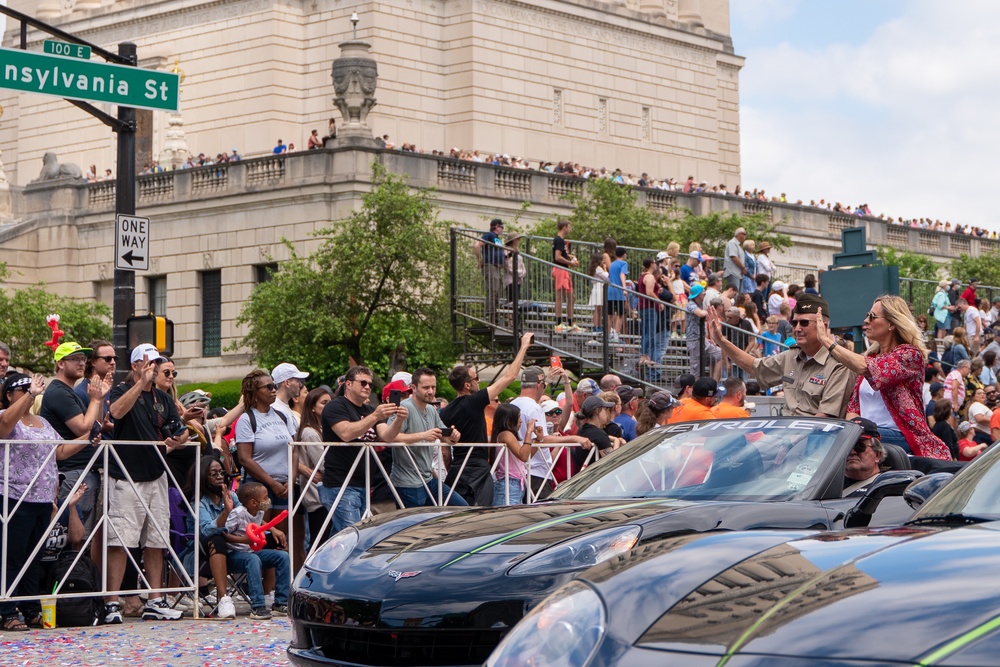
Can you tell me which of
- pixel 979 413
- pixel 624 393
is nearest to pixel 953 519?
pixel 624 393

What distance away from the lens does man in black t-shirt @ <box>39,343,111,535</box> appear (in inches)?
482

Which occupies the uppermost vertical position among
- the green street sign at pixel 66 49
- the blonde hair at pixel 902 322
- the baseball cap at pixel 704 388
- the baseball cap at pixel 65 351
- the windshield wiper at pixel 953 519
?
the green street sign at pixel 66 49

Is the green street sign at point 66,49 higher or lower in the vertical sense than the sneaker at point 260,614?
higher

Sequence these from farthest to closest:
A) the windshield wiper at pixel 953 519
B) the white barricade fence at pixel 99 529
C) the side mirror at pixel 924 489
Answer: the white barricade fence at pixel 99 529
the side mirror at pixel 924 489
the windshield wiper at pixel 953 519

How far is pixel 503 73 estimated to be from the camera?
60.9 meters

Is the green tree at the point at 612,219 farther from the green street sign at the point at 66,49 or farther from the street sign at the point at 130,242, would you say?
the street sign at the point at 130,242

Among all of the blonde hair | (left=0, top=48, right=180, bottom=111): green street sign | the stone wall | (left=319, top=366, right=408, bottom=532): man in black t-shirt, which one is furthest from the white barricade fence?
the stone wall

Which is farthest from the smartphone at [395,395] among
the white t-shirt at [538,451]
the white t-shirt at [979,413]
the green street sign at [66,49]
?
the white t-shirt at [979,413]

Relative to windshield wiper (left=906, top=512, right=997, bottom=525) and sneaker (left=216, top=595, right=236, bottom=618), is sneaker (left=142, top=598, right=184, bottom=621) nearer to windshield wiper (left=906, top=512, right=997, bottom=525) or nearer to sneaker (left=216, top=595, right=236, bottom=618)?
sneaker (left=216, top=595, right=236, bottom=618)

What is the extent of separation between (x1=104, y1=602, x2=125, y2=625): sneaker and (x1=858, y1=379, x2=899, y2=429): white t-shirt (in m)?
5.76

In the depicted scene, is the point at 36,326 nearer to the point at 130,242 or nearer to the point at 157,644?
the point at 130,242

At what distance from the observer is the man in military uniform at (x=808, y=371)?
11.3 m

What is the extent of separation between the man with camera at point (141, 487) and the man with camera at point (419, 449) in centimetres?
203

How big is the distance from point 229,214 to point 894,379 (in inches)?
1515
